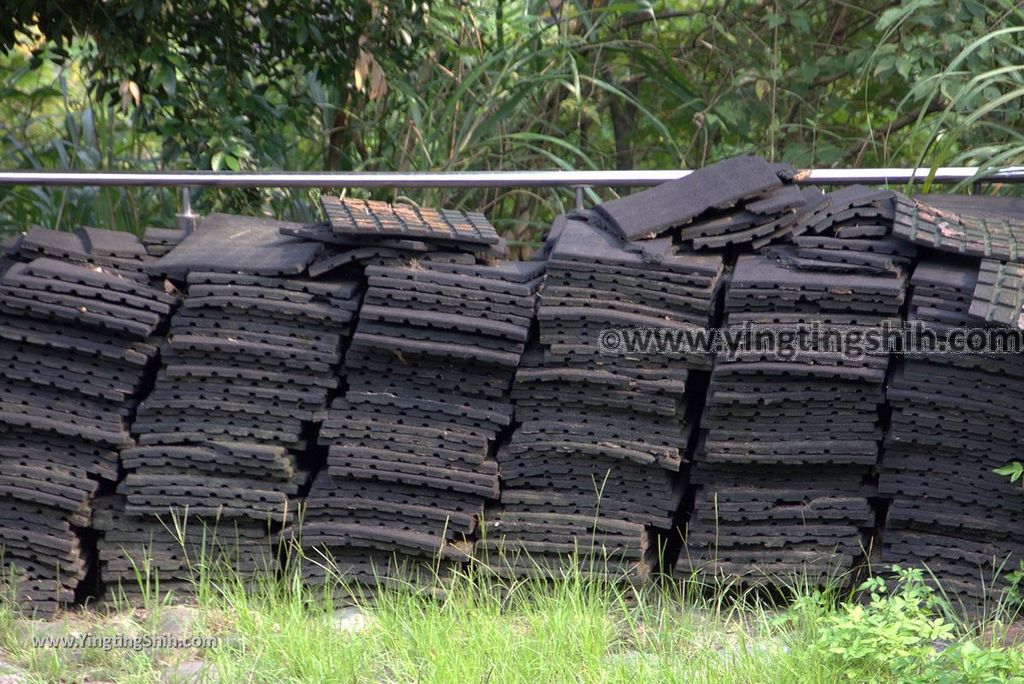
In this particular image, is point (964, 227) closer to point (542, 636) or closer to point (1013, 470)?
point (1013, 470)

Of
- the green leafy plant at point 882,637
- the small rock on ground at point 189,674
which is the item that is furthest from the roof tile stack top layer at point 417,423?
the green leafy plant at point 882,637

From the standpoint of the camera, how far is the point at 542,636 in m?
3.57

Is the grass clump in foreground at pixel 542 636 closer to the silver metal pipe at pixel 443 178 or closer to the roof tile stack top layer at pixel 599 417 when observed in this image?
the roof tile stack top layer at pixel 599 417

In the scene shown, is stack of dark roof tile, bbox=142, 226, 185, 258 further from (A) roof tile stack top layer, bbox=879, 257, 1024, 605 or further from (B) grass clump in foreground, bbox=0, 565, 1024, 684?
(A) roof tile stack top layer, bbox=879, 257, 1024, 605

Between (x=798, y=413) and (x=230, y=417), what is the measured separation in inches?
83.3

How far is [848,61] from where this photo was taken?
609cm

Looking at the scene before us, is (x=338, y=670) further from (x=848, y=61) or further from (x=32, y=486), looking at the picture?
(x=848, y=61)

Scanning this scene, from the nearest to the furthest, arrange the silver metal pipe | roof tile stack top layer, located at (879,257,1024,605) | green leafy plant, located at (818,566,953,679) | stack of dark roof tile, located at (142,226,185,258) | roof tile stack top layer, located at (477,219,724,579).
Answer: green leafy plant, located at (818,566,953,679)
roof tile stack top layer, located at (879,257,1024,605)
roof tile stack top layer, located at (477,219,724,579)
the silver metal pipe
stack of dark roof tile, located at (142,226,185,258)

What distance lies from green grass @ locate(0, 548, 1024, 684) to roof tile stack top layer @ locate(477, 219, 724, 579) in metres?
0.17

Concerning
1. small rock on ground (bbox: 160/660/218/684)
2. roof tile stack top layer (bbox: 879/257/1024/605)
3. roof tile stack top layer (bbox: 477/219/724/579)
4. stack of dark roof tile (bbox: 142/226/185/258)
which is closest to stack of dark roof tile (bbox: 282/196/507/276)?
roof tile stack top layer (bbox: 477/219/724/579)

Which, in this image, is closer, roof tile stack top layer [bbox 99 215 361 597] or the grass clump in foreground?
the grass clump in foreground

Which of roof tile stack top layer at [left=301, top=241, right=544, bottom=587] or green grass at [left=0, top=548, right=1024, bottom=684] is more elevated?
roof tile stack top layer at [left=301, top=241, right=544, bottom=587]

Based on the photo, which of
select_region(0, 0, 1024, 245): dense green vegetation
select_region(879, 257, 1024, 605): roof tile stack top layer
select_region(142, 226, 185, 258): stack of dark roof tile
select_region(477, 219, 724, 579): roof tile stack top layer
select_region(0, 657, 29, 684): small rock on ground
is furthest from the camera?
select_region(0, 0, 1024, 245): dense green vegetation

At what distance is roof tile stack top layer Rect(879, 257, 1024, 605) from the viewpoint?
3.73 metres
